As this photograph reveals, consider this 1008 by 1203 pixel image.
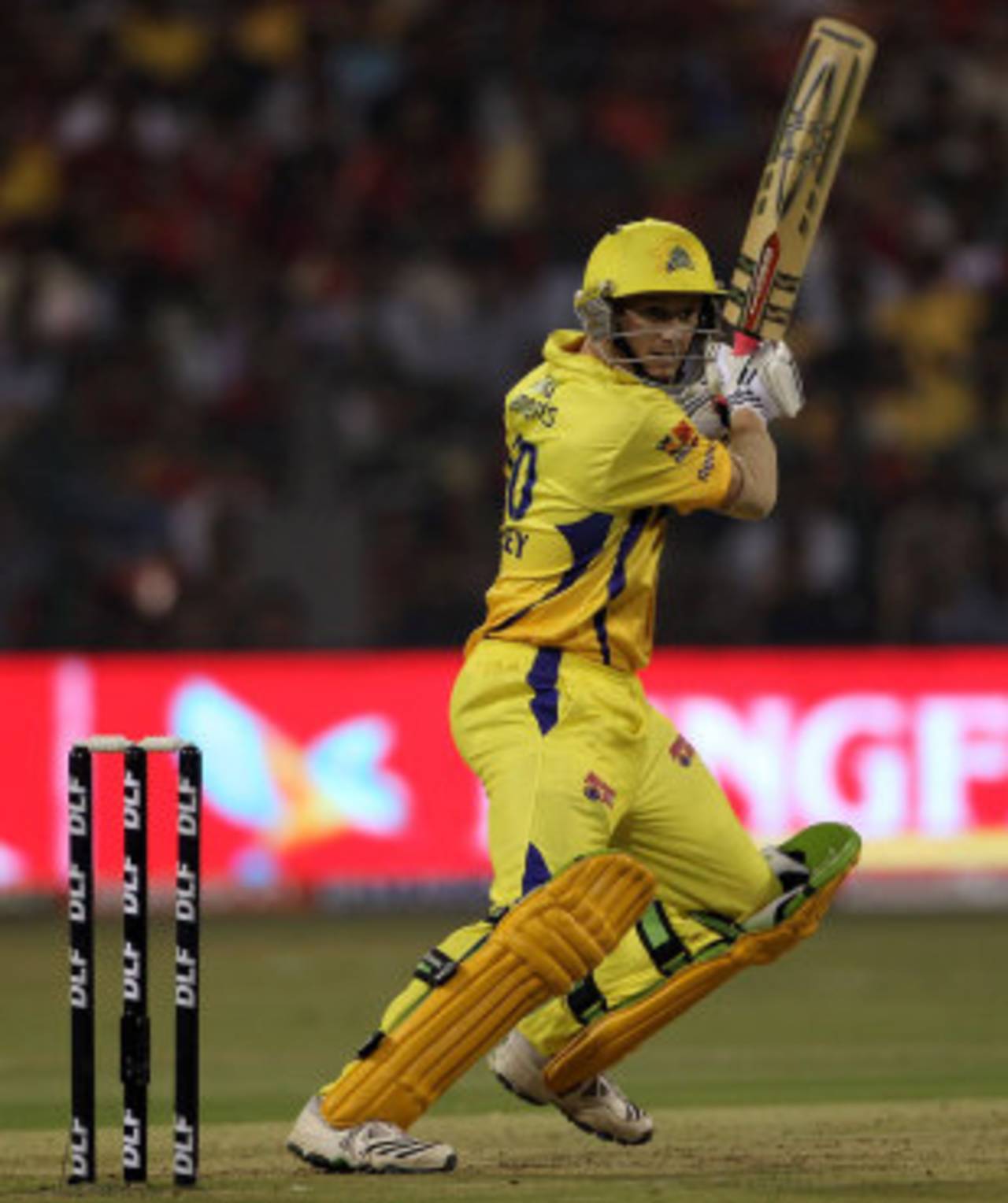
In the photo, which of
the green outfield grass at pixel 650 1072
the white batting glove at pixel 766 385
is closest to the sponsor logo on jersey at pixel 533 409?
the white batting glove at pixel 766 385

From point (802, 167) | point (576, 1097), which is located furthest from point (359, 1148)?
point (802, 167)

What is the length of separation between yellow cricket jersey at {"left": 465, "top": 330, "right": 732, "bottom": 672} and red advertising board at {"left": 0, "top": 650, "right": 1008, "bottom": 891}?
6747mm

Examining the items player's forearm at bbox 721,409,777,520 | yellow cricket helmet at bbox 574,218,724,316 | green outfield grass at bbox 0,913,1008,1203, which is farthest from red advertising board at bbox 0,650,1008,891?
yellow cricket helmet at bbox 574,218,724,316

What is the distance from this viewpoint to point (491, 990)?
20.6 ft

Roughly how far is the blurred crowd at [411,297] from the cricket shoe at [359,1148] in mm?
7485

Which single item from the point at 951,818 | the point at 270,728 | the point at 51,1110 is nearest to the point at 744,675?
the point at 951,818

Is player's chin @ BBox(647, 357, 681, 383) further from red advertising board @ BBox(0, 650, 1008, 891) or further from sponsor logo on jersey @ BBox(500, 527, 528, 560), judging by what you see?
red advertising board @ BBox(0, 650, 1008, 891)

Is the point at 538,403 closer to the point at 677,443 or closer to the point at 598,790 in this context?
the point at 677,443

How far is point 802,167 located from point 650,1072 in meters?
3.21

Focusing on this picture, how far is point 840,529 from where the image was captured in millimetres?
14719

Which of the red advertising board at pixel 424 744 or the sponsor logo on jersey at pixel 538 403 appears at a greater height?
the sponsor logo on jersey at pixel 538 403

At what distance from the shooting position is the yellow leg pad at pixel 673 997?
6770 mm

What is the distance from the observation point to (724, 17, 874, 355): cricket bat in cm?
726

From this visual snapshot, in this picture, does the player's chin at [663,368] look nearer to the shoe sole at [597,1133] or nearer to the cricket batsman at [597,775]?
the cricket batsman at [597,775]
